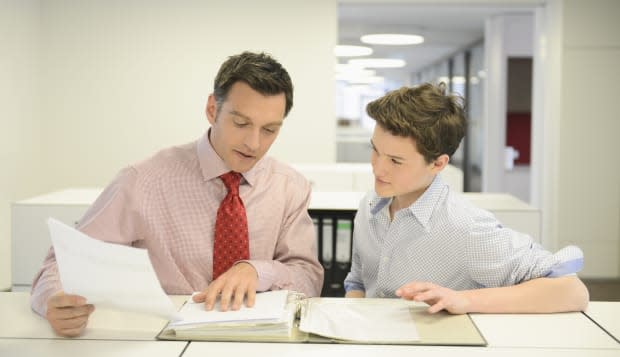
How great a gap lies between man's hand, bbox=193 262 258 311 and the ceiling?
4.66m

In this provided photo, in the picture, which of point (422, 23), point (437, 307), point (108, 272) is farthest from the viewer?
point (422, 23)

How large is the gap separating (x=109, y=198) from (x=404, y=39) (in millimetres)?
6195

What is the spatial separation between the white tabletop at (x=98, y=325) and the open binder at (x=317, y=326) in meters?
0.06

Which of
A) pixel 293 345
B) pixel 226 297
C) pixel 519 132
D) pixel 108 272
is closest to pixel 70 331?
pixel 108 272

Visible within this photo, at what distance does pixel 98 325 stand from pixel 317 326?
1.53 feet

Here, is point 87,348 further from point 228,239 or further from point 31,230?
point 31,230

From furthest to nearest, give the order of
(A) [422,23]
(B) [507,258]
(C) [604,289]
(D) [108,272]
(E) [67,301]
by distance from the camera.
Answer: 1. (A) [422,23]
2. (C) [604,289]
3. (B) [507,258]
4. (E) [67,301]
5. (D) [108,272]

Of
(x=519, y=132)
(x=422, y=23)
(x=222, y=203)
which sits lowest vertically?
(x=222, y=203)

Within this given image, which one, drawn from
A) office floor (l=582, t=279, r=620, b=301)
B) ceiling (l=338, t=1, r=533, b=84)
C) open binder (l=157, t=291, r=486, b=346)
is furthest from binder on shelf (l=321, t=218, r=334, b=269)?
ceiling (l=338, t=1, r=533, b=84)

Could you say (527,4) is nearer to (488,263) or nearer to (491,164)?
(491,164)

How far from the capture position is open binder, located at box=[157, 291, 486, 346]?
1.38 metres

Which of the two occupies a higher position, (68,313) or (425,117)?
(425,117)

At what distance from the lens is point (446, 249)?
1.73 m

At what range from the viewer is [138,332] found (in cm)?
144
